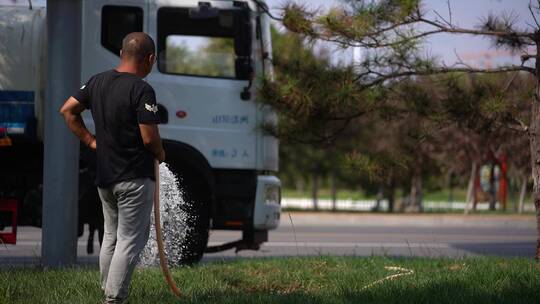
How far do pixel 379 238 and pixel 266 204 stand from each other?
796 cm

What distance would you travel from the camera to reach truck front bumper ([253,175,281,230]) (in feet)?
31.8

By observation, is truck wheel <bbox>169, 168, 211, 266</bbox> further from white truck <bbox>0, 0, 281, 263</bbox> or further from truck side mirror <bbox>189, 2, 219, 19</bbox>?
truck side mirror <bbox>189, 2, 219, 19</bbox>

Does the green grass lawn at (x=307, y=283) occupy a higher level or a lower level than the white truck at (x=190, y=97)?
lower

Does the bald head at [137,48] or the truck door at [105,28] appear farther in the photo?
the truck door at [105,28]

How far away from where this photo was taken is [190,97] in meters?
9.69

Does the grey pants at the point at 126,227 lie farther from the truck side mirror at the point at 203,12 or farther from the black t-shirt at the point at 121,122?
the truck side mirror at the point at 203,12

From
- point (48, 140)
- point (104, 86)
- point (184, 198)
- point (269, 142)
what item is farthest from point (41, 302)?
point (269, 142)

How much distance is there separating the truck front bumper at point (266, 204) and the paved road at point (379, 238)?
1.32ft

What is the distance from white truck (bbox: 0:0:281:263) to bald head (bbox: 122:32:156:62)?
12.3 ft

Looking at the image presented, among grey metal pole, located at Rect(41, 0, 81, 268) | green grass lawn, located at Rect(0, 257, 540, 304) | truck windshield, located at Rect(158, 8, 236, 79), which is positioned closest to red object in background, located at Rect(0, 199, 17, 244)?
grey metal pole, located at Rect(41, 0, 81, 268)

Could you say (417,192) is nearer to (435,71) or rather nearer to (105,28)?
(435,71)

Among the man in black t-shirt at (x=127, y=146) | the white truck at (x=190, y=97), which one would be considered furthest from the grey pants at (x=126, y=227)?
the white truck at (x=190, y=97)

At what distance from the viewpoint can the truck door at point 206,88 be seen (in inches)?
379

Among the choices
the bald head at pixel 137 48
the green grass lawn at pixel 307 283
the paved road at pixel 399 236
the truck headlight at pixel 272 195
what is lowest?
the paved road at pixel 399 236
